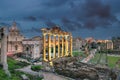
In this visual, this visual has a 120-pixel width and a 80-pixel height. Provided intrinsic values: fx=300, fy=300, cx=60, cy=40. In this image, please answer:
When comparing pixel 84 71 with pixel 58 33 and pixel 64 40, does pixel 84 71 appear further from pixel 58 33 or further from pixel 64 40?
pixel 64 40

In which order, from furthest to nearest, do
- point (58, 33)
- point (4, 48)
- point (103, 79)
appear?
point (58, 33) < point (103, 79) < point (4, 48)

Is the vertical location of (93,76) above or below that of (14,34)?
below

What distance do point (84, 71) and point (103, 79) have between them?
8.62ft

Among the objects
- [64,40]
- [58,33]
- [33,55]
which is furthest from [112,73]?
[33,55]

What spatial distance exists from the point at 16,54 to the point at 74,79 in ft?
80.3

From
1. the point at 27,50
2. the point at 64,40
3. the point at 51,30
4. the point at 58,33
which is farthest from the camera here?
the point at 27,50

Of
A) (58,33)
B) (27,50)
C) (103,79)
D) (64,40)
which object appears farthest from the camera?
(27,50)

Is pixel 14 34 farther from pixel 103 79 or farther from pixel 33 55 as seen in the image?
pixel 103 79

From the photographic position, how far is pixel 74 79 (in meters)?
27.4

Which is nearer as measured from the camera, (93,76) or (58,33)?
(93,76)

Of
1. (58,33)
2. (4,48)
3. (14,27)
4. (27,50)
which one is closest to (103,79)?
(4,48)

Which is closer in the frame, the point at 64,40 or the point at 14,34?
the point at 64,40

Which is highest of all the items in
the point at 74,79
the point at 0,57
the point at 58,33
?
the point at 58,33

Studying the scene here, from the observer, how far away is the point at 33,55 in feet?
170
